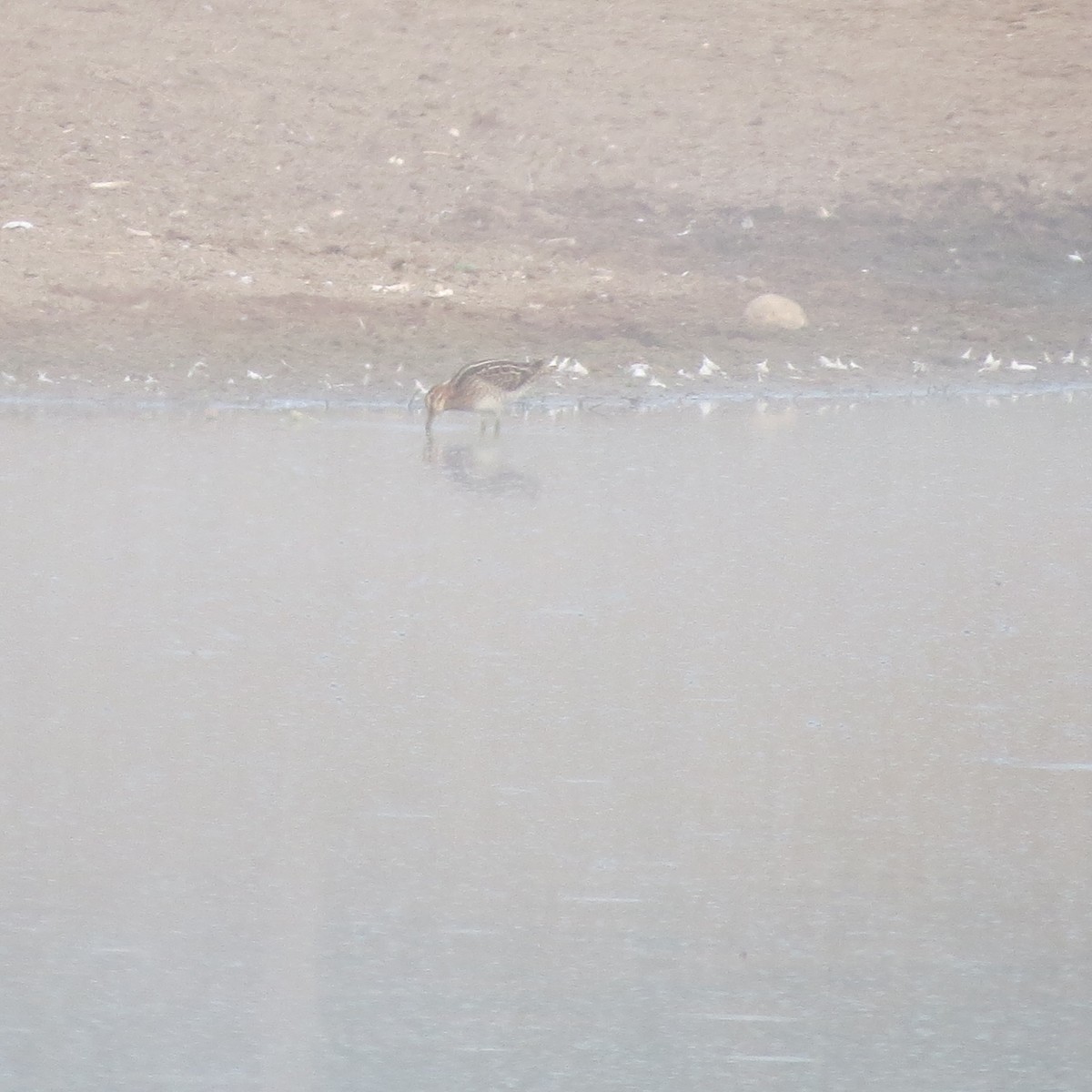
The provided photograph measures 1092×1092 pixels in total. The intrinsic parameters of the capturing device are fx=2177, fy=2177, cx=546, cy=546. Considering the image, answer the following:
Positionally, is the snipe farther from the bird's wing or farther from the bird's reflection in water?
the bird's reflection in water

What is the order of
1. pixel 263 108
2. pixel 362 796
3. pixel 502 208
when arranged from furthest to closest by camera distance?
1. pixel 263 108
2. pixel 502 208
3. pixel 362 796

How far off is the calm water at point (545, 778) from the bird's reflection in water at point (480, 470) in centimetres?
4

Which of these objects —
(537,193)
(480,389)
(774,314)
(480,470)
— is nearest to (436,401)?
(480,389)

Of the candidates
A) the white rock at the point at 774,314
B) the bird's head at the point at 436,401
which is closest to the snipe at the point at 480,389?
the bird's head at the point at 436,401

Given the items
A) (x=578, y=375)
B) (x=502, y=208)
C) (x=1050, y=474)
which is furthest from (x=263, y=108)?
(x=1050, y=474)

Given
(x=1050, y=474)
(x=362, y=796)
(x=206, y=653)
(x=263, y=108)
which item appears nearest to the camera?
(x=362, y=796)

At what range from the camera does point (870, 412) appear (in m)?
7.81

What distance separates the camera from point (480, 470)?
6.58 m

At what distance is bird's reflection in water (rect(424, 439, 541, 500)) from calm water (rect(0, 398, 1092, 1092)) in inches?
1.6

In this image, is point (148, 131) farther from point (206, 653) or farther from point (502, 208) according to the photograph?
point (206, 653)

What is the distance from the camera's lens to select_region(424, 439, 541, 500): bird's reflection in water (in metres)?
6.22

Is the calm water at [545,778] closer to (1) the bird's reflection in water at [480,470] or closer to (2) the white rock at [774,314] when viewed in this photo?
(1) the bird's reflection in water at [480,470]

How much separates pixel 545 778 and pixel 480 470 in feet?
9.76

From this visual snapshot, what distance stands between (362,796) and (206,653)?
100 cm
